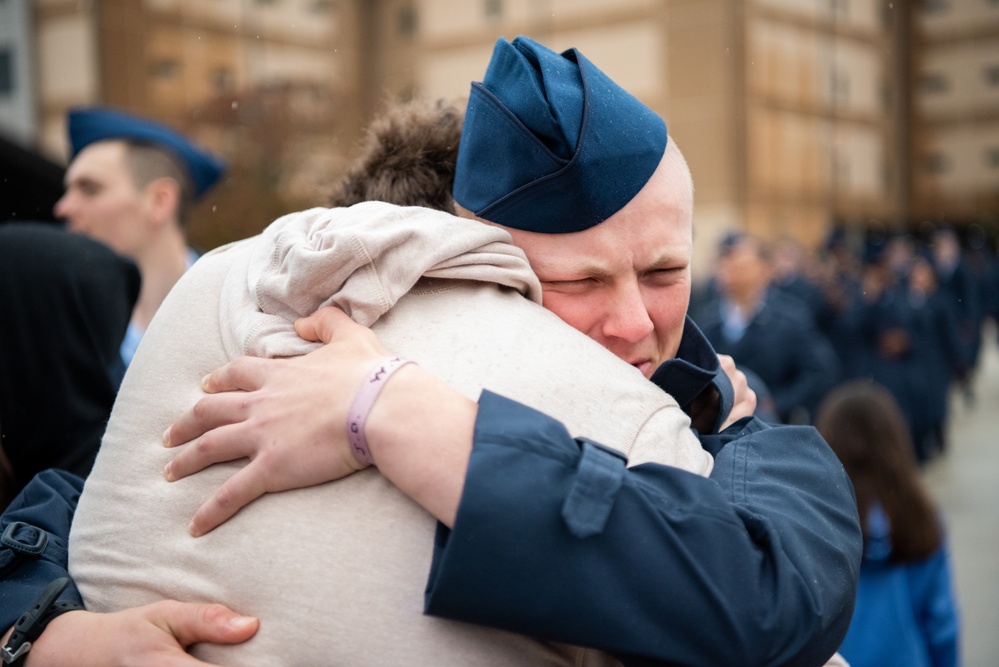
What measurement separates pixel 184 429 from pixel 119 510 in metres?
0.13

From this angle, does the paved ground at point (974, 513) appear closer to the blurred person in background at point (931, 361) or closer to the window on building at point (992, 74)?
the blurred person in background at point (931, 361)

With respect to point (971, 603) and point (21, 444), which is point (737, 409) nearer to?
point (21, 444)

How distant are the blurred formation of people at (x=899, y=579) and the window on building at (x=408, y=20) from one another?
896 centimetres

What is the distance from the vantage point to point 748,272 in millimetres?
7398

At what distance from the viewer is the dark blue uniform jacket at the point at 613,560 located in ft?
3.55

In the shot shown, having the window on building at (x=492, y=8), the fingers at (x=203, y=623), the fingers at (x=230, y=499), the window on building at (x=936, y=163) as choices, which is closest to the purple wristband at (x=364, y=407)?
the fingers at (x=230, y=499)

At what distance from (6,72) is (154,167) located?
39.5 feet

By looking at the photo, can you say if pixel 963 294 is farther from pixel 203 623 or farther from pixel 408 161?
pixel 203 623

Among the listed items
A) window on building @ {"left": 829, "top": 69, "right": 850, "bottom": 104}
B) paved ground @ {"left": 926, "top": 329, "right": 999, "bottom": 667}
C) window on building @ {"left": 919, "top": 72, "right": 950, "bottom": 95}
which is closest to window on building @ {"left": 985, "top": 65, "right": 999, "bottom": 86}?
window on building @ {"left": 919, "top": 72, "right": 950, "bottom": 95}

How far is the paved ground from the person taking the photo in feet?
18.4

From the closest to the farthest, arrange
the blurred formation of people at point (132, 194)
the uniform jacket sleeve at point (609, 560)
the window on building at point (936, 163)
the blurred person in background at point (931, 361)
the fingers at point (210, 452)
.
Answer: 1. the uniform jacket sleeve at point (609, 560)
2. the fingers at point (210, 452)
3. the blurred formation of people at point (132, 194)
4. the blurred person in background at point (931, 361)
5. the window on building at point (936, 163)

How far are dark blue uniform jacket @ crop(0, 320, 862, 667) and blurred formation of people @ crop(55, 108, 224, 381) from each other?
2913 mm

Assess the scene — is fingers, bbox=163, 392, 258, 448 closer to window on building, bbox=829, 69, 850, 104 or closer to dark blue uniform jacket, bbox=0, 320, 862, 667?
dark blue uniform jacket, bbox=0, 320, 862, 667

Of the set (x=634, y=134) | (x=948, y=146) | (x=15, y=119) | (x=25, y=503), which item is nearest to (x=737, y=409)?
(x=634, y=134)
